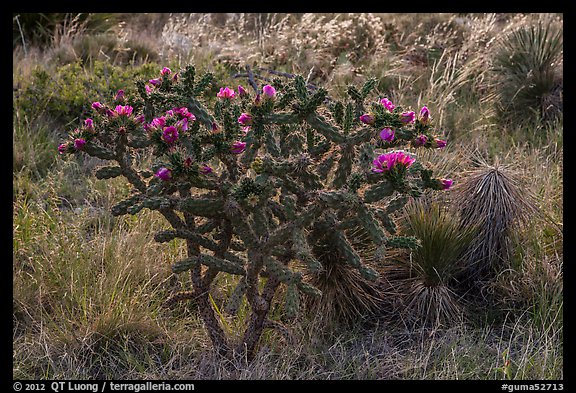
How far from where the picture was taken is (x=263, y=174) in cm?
271

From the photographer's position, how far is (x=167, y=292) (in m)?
3.81

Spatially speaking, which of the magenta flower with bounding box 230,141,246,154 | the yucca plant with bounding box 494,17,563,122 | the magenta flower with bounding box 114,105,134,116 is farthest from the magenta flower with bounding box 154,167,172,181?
the yucca plant with bounding box 494,17,563,122

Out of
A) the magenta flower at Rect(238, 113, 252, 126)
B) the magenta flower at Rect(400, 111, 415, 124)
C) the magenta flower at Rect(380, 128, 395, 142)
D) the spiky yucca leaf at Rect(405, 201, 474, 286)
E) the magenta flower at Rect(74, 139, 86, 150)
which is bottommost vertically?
the spiky yucca leaf at Rect(405, 201, 474, 286)

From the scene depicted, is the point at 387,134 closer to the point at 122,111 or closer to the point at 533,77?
the point at 122,111

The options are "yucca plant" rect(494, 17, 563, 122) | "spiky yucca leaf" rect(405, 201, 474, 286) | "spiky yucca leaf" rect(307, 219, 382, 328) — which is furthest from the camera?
"yucca plant" rect(494, 17, 563, 122)

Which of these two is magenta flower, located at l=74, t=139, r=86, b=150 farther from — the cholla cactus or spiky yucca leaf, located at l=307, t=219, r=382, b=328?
spiky yucca leaf, located at l=307, t=219, r=382, b=328

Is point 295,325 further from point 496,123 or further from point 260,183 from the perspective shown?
point 496,123

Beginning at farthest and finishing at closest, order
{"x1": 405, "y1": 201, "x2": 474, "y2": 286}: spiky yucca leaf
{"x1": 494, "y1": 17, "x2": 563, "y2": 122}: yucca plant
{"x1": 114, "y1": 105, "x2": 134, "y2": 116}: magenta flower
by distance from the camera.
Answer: {"x1": 494, "y1": 17, "x2": 563, "y2": 122}: yucca plant → {"x1": 405, "y1": 201, "x2": 474, "y2": 286}: spiky yucca leaf → {"x1": 114, "y1": 105, "x2": 134, "y2": 116}: magenta flower

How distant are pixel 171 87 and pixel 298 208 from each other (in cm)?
82

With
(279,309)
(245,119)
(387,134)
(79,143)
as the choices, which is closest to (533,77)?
(279,309)

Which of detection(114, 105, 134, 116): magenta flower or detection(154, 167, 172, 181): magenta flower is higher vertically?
detection(114, 105, 134, 116): magenta flower

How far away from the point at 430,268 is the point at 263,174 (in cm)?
134

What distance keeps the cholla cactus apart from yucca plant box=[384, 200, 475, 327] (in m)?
0.70

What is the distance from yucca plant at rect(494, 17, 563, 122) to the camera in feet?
19.8
